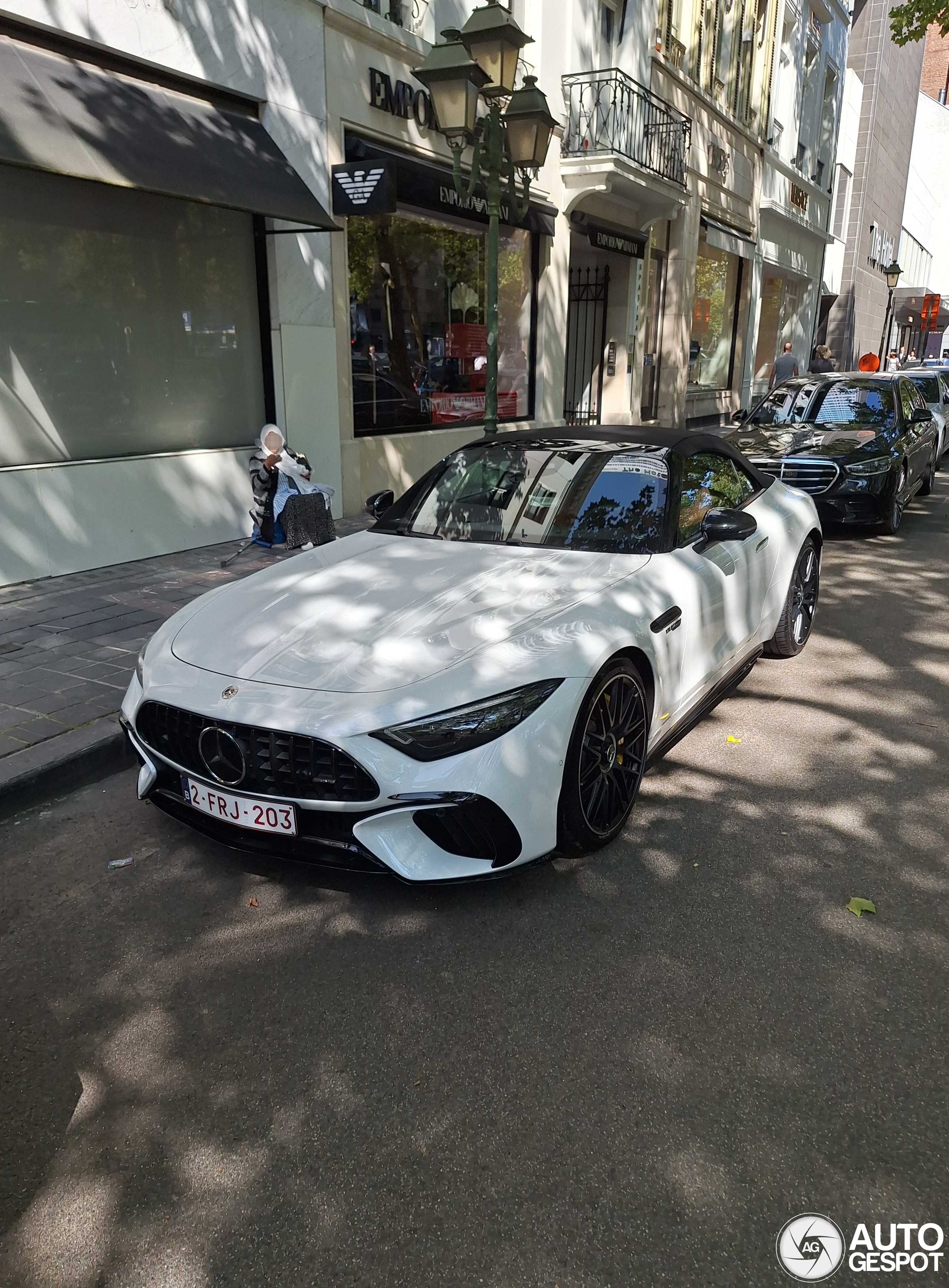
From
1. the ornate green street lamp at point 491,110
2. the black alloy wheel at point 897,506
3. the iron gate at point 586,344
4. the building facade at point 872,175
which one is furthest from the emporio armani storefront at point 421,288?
the building facade at point 872,175

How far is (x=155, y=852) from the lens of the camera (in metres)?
3.61

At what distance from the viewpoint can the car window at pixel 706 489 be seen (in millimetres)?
4285

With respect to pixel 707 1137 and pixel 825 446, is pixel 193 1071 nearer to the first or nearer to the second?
pixel 707 1137

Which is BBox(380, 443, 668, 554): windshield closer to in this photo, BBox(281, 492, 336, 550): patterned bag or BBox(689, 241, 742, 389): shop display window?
BBox(281, 492, 336, 550): patterned bag

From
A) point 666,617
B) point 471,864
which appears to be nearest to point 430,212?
point 666,617

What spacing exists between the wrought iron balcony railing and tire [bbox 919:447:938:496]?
642 cm

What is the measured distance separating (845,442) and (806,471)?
66cm

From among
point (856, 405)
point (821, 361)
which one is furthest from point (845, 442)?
point (821, 361)

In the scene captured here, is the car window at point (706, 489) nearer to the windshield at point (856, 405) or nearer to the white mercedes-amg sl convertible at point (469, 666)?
the white mercedes-amg sl convertible at point (469, 666)

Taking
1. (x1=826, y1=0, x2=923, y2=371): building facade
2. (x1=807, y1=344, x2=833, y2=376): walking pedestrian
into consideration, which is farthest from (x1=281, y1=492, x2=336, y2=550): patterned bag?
(x1=826, y1=0, x2=923, y2=371): building facade

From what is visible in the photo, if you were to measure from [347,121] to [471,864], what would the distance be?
30.4ft

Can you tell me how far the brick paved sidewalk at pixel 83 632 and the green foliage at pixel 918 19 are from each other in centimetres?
1263

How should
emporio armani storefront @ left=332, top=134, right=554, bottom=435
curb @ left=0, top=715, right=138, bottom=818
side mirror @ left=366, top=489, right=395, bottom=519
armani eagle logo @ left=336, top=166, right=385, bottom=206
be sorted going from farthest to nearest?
emporio armani storefront @ left=332, top=134, right=554, bottom=435, armani eagle logo @ left=336, top=166, right=385, bottom=206, side mirror @ left=366, top=489, right=395, bottom=519, curb @ left=0, top=715, right=138, bottom=818

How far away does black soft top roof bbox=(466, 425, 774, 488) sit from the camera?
456 cm
